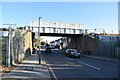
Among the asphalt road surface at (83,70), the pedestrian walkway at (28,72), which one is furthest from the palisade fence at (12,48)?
the asphalt road surface at (83,70)

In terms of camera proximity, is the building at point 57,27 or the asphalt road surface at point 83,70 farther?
the building at point 57,27

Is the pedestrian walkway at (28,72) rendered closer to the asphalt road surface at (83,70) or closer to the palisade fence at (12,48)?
the asphalt road surface at (83,70)

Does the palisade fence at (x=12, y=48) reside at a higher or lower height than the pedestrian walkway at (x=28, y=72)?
higher

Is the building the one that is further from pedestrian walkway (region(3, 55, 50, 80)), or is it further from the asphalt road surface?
pedestrian walkway (region(3, 55, 50, 80))

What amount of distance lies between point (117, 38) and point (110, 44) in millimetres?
1724

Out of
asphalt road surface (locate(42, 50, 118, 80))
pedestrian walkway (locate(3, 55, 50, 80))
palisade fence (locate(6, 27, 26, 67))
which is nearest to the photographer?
pedestrian walkway (locate(3, 55, 50, 80))

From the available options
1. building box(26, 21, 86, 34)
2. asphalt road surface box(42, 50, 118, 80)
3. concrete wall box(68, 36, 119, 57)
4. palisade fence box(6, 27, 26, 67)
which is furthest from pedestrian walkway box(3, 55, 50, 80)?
building box(26, 21, 86, 34)

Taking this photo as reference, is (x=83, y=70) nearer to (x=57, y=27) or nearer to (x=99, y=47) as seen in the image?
(x=99, y=47)

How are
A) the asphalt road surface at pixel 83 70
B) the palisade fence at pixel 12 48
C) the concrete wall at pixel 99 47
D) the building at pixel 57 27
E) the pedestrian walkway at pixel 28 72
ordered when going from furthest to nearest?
the building at pixel 57 27 < the concrete wall at pixel 99 47 < the palisade fence at pixel 12 48 < the asphalt road surface at pixel 83 70 < the pedestrian walkway at pixel 28 72

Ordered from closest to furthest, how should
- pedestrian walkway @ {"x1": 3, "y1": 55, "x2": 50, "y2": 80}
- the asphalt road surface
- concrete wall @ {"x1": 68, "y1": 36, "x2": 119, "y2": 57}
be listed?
pedestrian walkway @ {"x1": 3, "y1": 55, "x2": 50, "y2": 80}, the asphalt road surface, concrete wall @ {"x1": 68, "y1": 36, "x2": 119, "y2": 57}

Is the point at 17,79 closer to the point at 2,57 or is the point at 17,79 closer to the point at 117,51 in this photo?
the point at 2,57

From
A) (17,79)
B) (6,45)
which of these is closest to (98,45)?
(6,45)

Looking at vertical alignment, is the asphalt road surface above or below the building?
below

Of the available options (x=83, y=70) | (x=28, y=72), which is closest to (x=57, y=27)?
(x=83, y=70)
